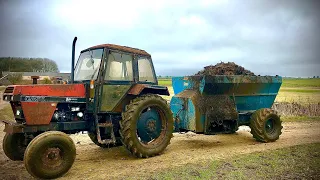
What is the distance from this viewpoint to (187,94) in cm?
816

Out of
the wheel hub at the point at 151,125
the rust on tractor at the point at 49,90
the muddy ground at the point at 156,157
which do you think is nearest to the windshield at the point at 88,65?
the rust on tractor at the point at 49,90

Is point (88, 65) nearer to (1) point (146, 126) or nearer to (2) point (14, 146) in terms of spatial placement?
(1) point (146, 126)

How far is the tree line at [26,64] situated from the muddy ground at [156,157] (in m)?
66.1

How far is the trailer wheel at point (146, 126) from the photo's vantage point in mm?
6305

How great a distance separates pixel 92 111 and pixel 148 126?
138 centimetres

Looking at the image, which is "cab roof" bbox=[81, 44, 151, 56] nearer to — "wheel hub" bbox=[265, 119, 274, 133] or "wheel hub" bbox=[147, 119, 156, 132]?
"wheel hub" bbox=[147, 119, 156, 132]

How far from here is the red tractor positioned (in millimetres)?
5262

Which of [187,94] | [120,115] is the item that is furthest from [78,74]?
[187,94]

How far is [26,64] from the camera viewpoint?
7238cm

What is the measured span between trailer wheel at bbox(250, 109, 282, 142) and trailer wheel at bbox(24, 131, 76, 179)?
544 centimetres

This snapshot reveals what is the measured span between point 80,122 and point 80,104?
0.40 metres

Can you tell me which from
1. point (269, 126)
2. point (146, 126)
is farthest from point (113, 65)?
point (269, 126)

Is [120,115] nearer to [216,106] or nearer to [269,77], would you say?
[216,106]

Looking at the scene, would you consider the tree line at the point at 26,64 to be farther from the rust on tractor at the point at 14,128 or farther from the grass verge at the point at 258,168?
the grass verge at the point at 258,168
